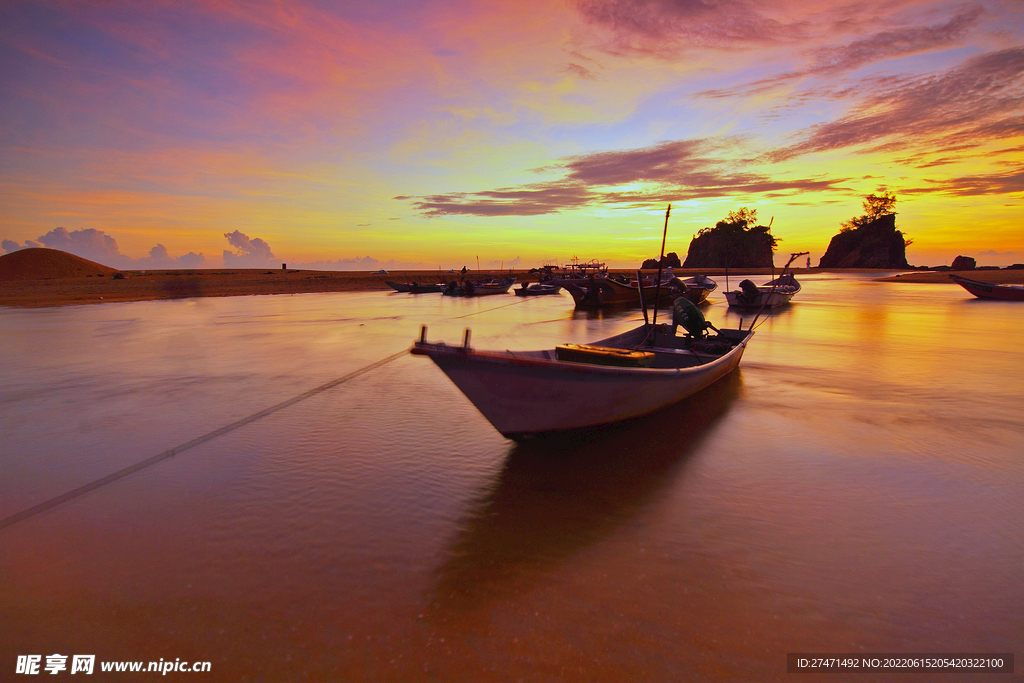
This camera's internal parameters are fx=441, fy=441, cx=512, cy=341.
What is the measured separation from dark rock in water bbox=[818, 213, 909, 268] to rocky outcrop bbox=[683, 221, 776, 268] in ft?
59.8

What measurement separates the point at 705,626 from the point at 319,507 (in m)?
4.41

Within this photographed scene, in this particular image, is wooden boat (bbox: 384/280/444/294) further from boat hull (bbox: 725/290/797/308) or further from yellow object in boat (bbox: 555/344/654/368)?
yellow object in boat (bbox: 555/344/654/368)

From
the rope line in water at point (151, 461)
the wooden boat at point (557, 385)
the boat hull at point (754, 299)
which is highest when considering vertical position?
the boat hull at point (754, 299)

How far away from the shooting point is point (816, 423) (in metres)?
8.88

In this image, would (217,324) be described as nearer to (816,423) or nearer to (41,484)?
(41,484)

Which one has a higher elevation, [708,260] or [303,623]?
[708,260]

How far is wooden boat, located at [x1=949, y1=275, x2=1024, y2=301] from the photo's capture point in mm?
33312

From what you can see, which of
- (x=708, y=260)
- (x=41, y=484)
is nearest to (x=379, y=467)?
(x=41, y=484)

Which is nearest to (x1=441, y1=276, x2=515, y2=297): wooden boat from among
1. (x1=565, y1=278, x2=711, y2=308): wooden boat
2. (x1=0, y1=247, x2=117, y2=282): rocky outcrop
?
(x1=565, y1=278, x2=711, y2=308): wooden boat

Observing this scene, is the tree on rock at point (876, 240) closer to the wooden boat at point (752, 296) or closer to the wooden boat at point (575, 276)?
the wooden boat at point (575, 276)

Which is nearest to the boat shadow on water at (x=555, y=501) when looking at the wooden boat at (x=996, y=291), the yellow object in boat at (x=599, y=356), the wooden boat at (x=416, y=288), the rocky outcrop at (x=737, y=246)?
the yellow object in boat at (x=599, y=356)

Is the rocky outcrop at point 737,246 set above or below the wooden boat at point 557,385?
above

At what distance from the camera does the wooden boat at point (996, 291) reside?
33.3m

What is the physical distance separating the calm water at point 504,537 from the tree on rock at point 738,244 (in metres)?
135
